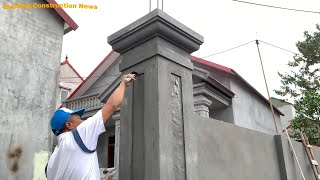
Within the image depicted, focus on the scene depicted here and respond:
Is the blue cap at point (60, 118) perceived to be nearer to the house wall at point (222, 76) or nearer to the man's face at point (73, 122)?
the man's face at point (73, 122)

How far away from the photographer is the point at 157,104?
8.47 ft

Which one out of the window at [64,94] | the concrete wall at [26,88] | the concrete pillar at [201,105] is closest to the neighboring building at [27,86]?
the concrete wall at [26,88]

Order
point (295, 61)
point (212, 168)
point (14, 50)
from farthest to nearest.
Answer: point (295, 61), point (14, 50), point (212, 168)

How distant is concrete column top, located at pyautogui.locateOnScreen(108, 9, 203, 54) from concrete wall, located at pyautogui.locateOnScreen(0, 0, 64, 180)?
602 centimetres

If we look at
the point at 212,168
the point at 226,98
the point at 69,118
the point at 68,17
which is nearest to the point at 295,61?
the point at 226,98

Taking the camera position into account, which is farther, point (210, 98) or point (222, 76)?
point (222, 76)

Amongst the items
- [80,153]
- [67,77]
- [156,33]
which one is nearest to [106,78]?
[67,77]

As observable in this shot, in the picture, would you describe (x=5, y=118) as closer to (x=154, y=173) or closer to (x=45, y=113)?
(x=45, y=113)

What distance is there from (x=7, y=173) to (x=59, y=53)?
12.3 feet

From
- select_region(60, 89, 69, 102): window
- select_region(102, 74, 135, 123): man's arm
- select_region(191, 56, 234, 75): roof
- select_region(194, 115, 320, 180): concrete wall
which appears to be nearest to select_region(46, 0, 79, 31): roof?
select_region(191, 56, 234, 75): roof

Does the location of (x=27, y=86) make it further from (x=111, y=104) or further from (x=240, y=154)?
(x=111, y=104)

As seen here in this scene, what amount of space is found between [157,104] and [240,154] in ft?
5.39

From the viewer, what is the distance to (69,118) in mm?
2311

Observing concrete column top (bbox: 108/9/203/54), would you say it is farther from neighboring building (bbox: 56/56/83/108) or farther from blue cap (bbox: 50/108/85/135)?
neighboring building (bbox: 56/56/83/108)
